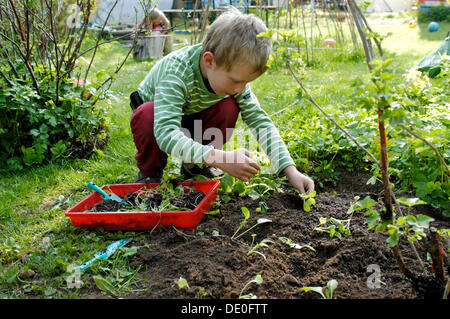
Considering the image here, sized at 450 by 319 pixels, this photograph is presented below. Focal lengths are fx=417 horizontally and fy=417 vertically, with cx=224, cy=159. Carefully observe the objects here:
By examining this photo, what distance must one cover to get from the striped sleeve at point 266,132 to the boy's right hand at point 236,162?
0.34 metres

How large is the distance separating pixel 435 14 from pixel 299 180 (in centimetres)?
1203

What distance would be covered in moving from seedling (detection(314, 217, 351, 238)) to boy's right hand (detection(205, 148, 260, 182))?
0.36 meters

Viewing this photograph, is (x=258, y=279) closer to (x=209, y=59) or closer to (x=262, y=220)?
(x=262, y=220)

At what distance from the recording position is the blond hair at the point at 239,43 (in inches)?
72.8

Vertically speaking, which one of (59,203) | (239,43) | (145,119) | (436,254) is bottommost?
(59,203)

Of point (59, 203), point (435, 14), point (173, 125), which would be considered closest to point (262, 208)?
point (173, 125)

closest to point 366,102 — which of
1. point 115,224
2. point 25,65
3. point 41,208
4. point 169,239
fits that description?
point 169,239

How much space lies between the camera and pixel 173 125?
197 centimetres

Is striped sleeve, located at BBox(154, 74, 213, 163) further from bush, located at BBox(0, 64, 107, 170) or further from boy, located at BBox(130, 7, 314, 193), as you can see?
bush, located at BBox(0, 64, 107, 170)

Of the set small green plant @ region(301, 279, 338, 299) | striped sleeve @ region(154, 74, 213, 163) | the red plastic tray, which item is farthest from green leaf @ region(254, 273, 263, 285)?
striped sleeve @ region(154, 74, 213, 163)

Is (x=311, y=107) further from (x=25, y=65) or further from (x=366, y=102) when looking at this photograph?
(x=366, y=102)

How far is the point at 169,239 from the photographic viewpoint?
1782 millimetres

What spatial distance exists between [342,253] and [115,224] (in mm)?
998

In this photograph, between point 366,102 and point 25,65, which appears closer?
point 366,102
